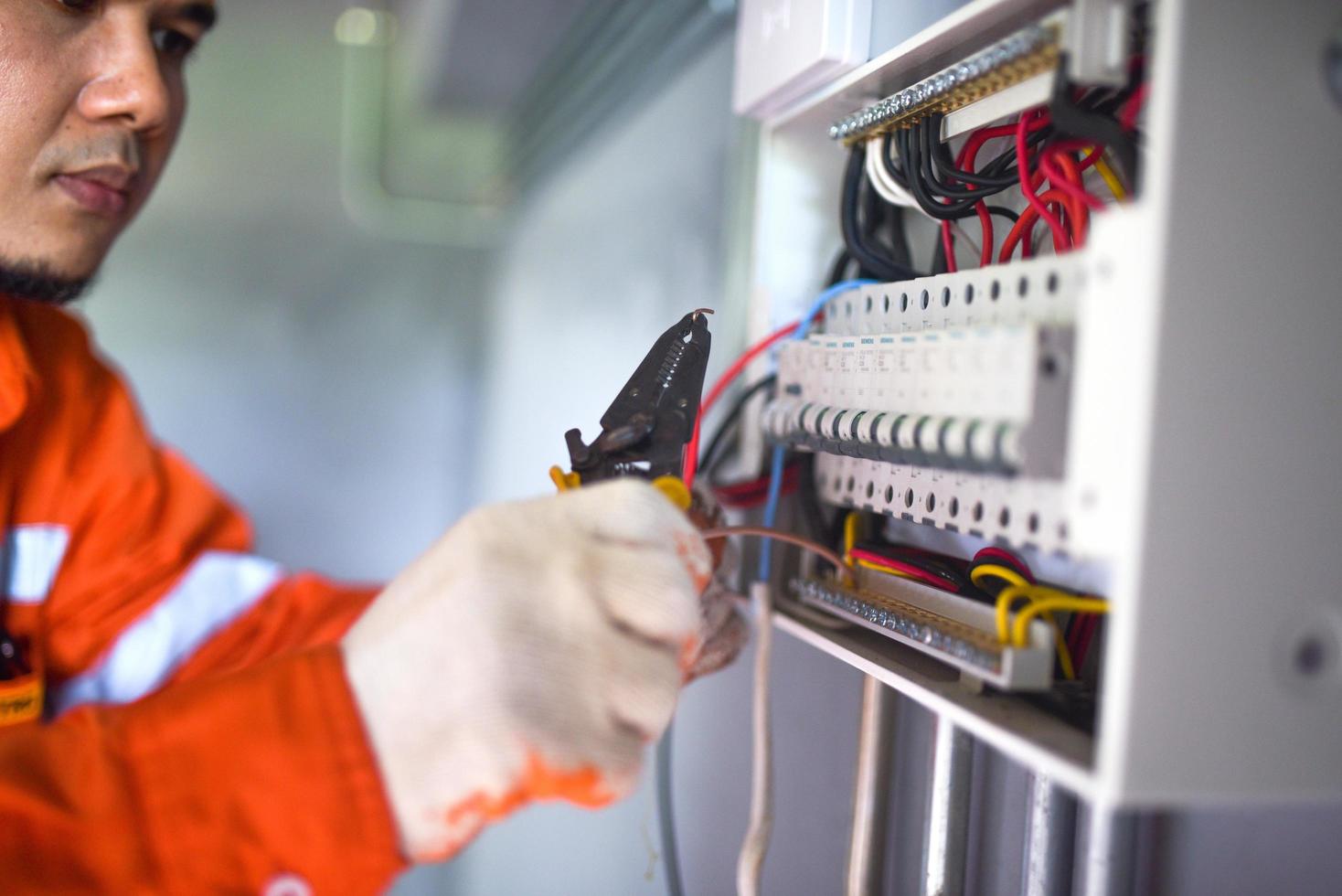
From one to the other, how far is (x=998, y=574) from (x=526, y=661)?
30cm

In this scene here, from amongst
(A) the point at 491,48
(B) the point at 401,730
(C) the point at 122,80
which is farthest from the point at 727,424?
(A) the point at 491,48

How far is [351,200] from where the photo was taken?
2596 millimetres

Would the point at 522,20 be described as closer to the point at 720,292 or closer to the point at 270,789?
the point at 720,292

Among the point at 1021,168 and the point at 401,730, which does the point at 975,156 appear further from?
the point at 401,730

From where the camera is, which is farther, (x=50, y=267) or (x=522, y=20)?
(x=522, y=20)

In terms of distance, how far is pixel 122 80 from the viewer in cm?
93

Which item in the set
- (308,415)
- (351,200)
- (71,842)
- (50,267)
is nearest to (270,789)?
(71,842)

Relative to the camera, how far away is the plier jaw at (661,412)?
2.14 feet

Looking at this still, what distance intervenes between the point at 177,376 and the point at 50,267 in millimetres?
1622

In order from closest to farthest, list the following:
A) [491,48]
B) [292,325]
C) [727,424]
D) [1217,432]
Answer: [1217,432]
[727,424]
[491,48]
[292,325]

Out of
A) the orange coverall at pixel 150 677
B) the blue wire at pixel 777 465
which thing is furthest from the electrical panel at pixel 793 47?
the orange coverall at pixel 150 677

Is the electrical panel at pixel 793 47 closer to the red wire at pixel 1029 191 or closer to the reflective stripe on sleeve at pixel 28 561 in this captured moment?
the red wire at pixel 1029 191

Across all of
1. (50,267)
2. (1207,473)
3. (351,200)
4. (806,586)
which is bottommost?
(806,586)

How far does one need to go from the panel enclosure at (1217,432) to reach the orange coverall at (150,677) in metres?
0.40
